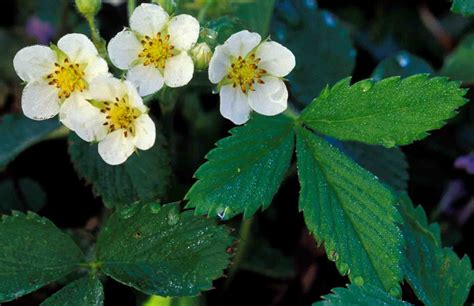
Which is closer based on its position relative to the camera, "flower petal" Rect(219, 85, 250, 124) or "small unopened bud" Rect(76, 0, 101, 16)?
"flower petal" Rect(219, 85, 250, 124)

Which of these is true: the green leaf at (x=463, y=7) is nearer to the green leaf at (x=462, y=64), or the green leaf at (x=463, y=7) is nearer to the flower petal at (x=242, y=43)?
the flower petal at (x=242, y=43)

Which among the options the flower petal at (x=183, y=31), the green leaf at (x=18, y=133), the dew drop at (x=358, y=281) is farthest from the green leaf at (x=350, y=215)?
the green leaf at (x=18, y=133)

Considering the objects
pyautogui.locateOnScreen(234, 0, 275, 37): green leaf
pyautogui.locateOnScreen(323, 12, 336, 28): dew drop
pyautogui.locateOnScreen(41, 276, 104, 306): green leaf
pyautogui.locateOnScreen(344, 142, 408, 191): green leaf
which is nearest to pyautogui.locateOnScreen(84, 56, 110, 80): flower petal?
Answer: pyautogui.locateOnScreen(41, 276, 104, 306): green leaf

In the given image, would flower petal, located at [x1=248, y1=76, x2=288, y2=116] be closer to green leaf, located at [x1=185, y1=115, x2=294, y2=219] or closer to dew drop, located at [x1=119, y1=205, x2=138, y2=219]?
green leaf, located at [x1=185, y1=115, x2=294, y2=219]

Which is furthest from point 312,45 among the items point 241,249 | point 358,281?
point 358,281

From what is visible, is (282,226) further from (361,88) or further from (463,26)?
(463,26)

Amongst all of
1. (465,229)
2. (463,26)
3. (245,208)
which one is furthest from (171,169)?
(463,26)
